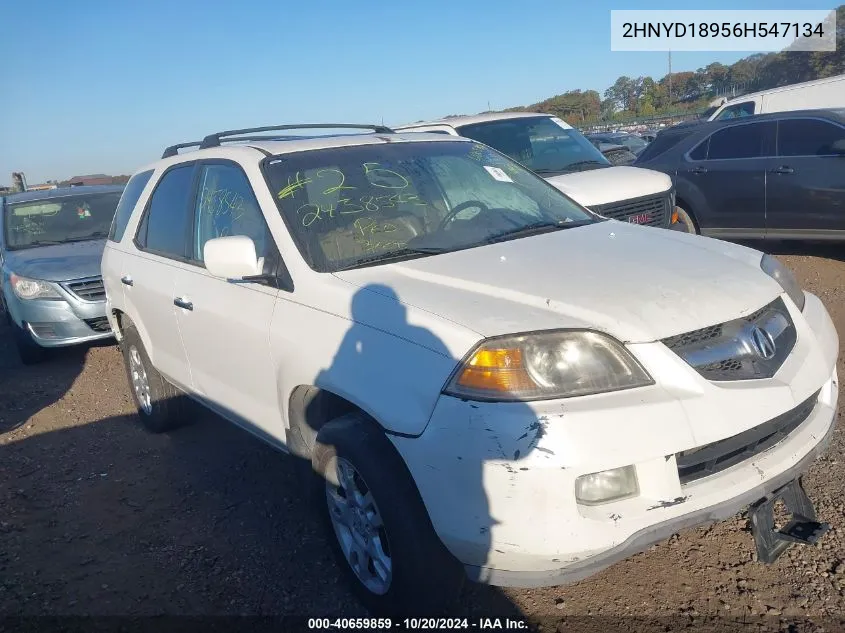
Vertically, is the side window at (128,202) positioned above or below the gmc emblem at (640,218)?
above

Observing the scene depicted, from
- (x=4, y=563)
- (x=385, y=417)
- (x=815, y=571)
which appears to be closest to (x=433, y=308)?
(x=385, y=417)

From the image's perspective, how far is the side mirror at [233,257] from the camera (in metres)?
2.87

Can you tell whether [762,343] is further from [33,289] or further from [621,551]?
[33,289]

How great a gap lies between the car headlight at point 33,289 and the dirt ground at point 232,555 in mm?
2098

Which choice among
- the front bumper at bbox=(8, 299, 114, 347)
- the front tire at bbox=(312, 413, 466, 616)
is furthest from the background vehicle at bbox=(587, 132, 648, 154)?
the front tire at bbox=(312, 413, 466, 616)

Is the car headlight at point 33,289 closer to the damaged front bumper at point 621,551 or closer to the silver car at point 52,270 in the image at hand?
the silver car at point 52,270

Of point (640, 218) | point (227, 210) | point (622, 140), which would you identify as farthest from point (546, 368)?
point (622, 140)

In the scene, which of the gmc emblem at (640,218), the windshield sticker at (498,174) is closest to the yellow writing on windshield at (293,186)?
the windshield sticker at (498,174)

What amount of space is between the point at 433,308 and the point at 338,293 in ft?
1.52

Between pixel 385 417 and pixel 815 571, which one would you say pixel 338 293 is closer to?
pixel 385 417

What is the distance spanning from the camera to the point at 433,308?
7.76 ft

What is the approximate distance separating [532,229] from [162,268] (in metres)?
2.15

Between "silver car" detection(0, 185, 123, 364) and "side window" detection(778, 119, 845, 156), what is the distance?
7.21 meters

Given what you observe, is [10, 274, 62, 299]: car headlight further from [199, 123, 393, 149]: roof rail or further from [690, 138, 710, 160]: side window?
[690, 138, 710, 160]: side window
